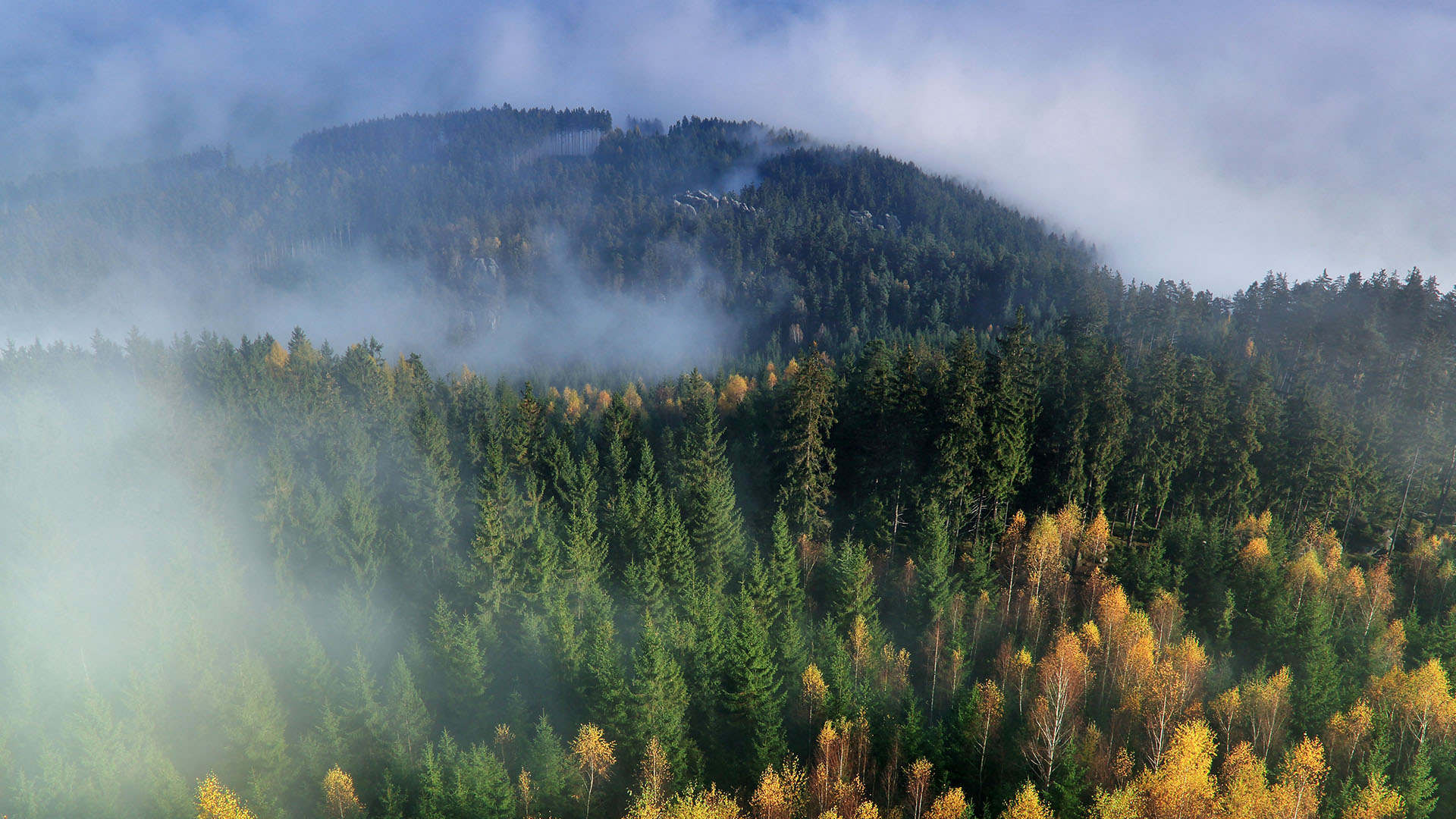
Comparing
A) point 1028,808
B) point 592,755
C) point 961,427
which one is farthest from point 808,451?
point 1028,808

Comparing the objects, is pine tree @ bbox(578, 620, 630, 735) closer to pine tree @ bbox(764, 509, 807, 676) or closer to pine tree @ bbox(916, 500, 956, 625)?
pine tree @ bbox(764, 509, 807, 676)

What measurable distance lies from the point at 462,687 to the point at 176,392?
3027 inches

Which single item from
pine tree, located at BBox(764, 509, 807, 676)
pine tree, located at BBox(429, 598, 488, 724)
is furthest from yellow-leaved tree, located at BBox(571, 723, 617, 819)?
pine tree, located at BBox(764, 509, 807, 676)

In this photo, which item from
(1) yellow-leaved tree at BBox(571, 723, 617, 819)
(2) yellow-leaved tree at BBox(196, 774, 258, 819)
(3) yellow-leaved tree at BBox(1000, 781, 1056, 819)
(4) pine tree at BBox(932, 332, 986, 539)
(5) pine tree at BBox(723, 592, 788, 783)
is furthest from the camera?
(4) pine tree at BBox(932, 332, 986, 539)

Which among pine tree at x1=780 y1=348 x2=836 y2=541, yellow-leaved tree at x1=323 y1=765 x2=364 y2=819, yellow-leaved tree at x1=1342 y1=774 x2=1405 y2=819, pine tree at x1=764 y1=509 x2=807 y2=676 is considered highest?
pine tree at x1=780 y1=348 x2=836 y2=541

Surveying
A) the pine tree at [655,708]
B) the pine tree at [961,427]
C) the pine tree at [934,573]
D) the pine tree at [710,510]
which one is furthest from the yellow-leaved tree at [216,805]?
the pine tree at [961,427]

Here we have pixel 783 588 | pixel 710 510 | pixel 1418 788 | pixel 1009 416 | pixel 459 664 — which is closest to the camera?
pixel 1418 788

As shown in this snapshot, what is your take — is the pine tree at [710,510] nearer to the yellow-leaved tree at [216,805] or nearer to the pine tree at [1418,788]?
the yellow-leaved tree at [216,805]

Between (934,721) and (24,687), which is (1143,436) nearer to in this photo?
(934,721)

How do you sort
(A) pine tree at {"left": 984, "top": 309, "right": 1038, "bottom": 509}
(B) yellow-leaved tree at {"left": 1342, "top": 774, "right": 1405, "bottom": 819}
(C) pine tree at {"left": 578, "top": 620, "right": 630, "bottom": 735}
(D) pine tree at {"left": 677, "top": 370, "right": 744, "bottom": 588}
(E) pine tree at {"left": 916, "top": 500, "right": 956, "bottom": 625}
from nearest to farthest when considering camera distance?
(B) yellow-leaved tree at {"left": 1342, "top": 774, "right": 1405, "bottom": 819}, (C) pine tree at {"left": 578, "top": 620, "right": 630, "bottom": 735}, (E) pine tree at {"left": 916, "top": 500, "right": 956, "bottom": 625}, (A) pine tree at {"left": 984, "top": 309, "right": 1038, "bottom": 509}, (D) pine tree at {"left": 677, "top": 370, "right": 744, "bottom": 588}

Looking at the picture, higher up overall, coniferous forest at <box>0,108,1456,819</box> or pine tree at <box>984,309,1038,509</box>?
pine tree at <box>984,309,1038,509</box>

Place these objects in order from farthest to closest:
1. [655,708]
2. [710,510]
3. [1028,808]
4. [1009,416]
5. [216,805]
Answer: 1. [710,510]
2. [1009,416]
3. [655,708]
4. [216,805]
5. [1028,808]

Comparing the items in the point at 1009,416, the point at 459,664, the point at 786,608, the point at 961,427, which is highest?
the point at 1009,416

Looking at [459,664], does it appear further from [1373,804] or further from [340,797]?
[1373,804]
